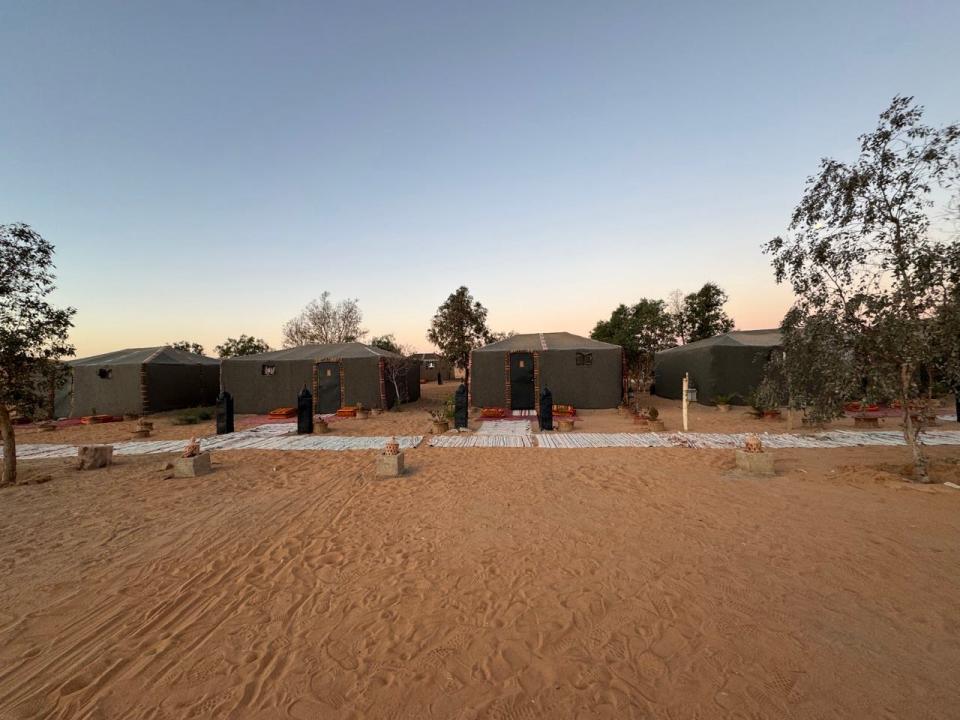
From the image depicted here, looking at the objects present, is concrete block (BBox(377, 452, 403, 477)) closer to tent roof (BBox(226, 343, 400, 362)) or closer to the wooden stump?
the wooden stump

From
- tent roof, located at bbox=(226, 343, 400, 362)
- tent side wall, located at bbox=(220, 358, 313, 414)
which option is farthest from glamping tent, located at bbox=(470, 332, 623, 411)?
tent side wall, located at bbox=(220, 358, 313, 414)

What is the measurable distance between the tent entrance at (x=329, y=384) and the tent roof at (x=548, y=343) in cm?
695

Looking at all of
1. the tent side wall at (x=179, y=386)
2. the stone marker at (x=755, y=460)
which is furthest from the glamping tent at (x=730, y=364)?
the tent side wall at (x=179, y=386)

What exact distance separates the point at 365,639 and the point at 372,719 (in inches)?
35.6

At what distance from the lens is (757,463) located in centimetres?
859

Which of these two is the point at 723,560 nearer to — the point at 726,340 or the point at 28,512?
the point at 28,512

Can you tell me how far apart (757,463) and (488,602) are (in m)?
7.18

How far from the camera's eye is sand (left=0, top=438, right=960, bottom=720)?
3.04 m

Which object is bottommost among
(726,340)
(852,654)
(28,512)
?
(852,654)

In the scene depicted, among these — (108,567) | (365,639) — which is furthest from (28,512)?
(365,639)

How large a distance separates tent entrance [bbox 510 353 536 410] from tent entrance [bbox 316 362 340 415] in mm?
8318

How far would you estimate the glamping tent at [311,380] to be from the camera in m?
19.5

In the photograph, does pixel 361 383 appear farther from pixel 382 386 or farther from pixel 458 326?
pixel 458 326

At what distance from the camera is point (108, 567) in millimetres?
5039
